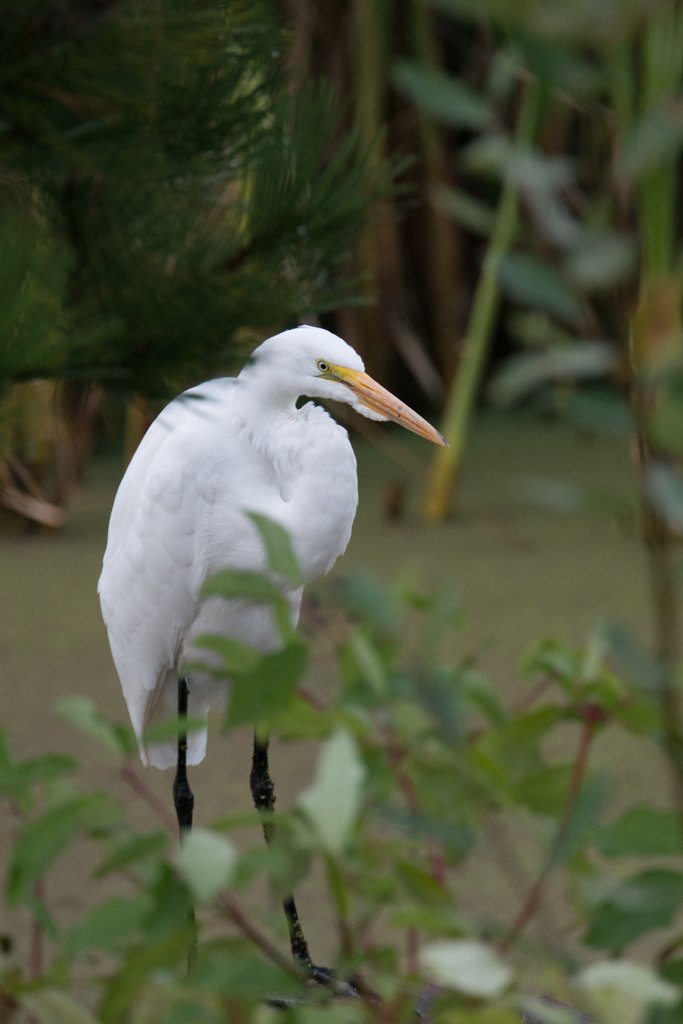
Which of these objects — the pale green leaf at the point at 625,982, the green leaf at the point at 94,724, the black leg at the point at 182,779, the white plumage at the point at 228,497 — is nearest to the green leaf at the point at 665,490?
the pale green leaf at the point at 625,982

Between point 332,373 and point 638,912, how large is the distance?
0.61 m

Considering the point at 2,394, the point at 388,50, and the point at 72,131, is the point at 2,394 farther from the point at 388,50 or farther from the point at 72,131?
the point at 388,50

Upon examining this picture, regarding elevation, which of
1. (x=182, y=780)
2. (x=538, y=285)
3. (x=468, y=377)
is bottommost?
(x=182, y=780)

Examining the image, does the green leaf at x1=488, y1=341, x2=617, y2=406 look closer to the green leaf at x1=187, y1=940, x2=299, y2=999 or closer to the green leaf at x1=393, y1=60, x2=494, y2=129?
the green leaf at x1=393, y1=60, x2=494, y2=129

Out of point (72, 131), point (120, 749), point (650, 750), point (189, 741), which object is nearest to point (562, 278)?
point (120, 749)

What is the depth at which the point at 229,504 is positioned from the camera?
1086 millimetres

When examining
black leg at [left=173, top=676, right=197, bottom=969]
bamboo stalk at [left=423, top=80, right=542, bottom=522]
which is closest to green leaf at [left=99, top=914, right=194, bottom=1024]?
black leg at [left=173, top=676, right=197, bottom=969]

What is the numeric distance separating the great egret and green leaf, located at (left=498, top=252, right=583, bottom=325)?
0.62 metres

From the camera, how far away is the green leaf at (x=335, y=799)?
311 mm

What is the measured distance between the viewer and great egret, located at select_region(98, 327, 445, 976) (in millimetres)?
938

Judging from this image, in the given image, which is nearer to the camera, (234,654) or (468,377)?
(234,654)

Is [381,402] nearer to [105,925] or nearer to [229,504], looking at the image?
[229,504]

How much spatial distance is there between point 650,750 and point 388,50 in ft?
5.86

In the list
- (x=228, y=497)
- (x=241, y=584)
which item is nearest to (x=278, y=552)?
(x=241, y=584)
